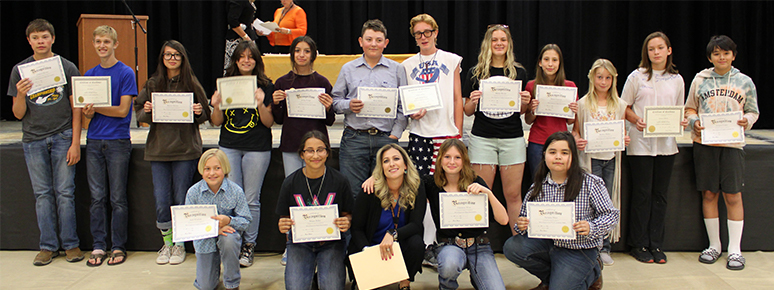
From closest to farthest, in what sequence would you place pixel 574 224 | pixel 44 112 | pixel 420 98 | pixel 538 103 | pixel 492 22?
1. pixel 574 224
2. pixel 420 98
3. pixel 538 103
4. pixel 44 112
5. pixel 492 22

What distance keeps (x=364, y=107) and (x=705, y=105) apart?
7.94 feet

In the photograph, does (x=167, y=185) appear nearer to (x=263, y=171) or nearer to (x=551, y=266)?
(x=263, y=171)

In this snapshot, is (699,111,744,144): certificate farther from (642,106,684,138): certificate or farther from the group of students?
(642,106,684,138): certificate

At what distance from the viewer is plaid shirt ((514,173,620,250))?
112 inches

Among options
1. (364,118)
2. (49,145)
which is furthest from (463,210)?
(49,145)

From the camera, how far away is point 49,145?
140 inches

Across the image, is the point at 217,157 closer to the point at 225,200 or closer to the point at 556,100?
the point at 225,200

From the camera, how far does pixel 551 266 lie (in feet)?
9.79

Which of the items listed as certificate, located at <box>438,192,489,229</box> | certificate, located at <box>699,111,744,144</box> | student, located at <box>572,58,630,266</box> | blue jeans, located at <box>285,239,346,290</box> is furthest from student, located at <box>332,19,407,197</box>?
certificate, located at <box>699,111,744,144</box>

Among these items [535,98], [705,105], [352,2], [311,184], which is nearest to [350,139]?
[311,184]

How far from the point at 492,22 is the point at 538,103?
4.01 m

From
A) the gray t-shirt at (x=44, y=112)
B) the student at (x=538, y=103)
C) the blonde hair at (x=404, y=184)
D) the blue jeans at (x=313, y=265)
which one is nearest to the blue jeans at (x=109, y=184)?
the gray t-shirt at (x=44, y=112)

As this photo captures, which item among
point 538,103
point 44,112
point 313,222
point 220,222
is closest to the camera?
point 313,222

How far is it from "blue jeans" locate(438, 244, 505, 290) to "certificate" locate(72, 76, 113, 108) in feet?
7.98
